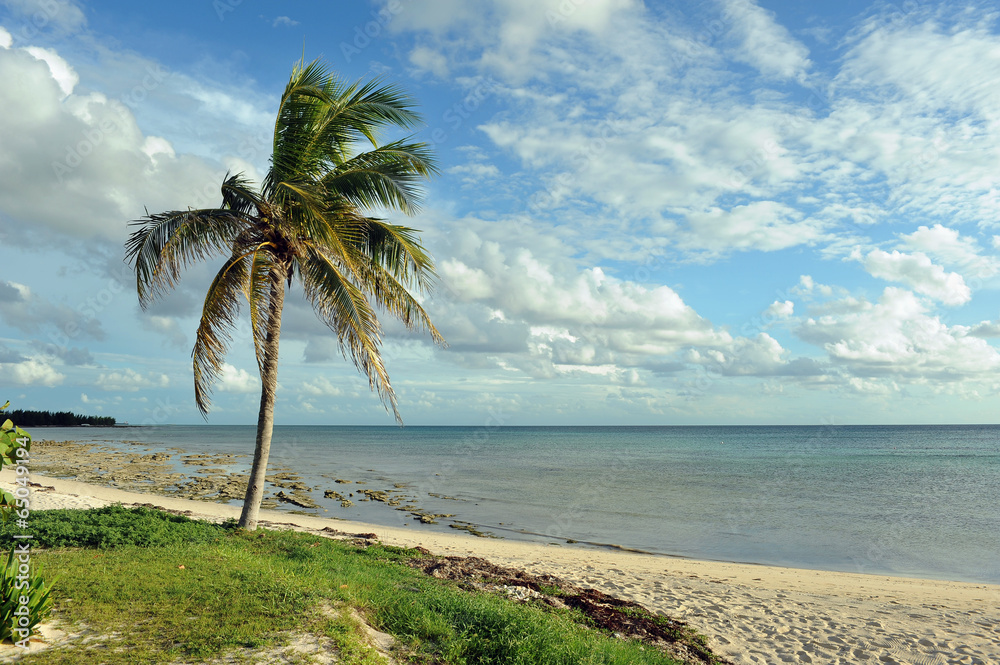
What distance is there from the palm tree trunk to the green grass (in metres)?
2.17

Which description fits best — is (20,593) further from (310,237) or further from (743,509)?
(743,509)

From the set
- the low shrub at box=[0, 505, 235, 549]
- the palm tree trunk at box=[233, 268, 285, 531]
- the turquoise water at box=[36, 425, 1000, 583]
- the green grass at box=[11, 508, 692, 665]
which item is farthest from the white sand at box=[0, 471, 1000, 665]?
the low shrub at box=[0, 505, 235, 549]

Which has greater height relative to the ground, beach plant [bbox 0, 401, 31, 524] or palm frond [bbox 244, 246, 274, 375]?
palm frond [bbox 244, 246, 274, 375]

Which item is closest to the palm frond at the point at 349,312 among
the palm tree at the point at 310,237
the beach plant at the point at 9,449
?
the palm tree at the point at 310,237

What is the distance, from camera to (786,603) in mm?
10820

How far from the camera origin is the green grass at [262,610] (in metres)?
5.03

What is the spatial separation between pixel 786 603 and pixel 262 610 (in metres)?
9.91

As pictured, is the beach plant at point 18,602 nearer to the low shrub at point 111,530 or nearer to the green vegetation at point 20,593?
the green vegetation at point 20,593

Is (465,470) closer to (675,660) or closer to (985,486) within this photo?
(985,486)

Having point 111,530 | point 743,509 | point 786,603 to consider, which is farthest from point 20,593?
point 743,509

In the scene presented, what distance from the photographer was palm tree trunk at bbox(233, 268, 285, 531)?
1060cm

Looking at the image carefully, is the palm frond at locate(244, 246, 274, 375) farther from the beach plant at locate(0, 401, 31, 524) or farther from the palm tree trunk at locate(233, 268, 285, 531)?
the beach plant at locate(0, 401, 31, 524)

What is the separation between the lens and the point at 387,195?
36.1 ft

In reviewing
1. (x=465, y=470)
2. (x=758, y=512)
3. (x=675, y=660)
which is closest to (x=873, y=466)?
(x=758, y=512)
